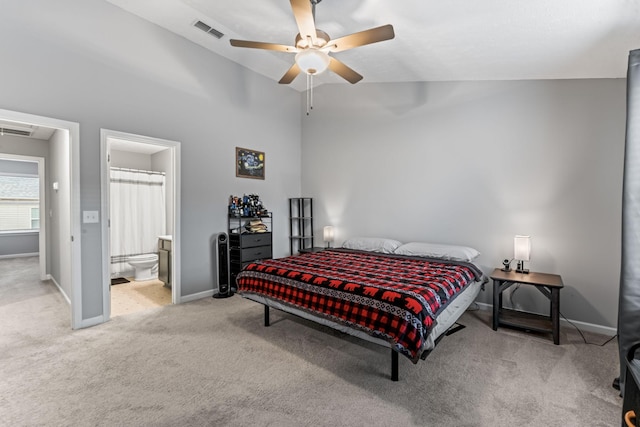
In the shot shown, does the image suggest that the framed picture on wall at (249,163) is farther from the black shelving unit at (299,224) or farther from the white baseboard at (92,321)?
the white baseboard at (92,321)

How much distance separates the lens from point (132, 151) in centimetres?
575

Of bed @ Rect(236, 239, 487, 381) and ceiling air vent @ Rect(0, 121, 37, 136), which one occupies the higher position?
ceiling air vent @ Rect(0, 121, 37, 136)

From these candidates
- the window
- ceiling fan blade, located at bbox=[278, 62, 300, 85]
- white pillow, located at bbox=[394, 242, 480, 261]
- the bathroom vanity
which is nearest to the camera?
ceiling fan blade, located at bbox=[278, 62, 300, 85]

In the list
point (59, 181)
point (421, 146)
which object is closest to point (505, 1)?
point (421, 146)

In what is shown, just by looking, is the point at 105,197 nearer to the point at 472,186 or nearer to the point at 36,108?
the point at 36,108

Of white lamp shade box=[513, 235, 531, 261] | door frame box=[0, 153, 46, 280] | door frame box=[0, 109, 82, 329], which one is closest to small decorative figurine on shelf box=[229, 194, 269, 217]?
door frame box=[0, 109, 82, 329]

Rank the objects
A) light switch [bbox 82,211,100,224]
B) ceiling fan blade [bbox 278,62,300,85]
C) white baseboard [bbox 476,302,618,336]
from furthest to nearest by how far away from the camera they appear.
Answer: light switch [bbox 82,211,100,224] → white baseboard [bbox 476,302,618,336] → ceiling fan blade [bbox 278,62,300,85]

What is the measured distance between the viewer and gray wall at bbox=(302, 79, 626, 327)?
3049 millimetres

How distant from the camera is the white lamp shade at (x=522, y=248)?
315 centimetres

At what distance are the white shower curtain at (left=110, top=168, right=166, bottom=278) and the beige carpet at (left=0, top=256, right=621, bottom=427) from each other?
7.39ft

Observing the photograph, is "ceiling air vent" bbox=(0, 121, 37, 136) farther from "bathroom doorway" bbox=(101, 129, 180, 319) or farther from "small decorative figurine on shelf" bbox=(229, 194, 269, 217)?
"small decorative figurine on shelf" bbox=(229, 194, 269, 217)

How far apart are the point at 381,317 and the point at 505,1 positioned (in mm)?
2487

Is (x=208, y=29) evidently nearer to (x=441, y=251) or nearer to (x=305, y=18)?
(x=305, y=18)

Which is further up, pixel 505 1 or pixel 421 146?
pixel 505 1
